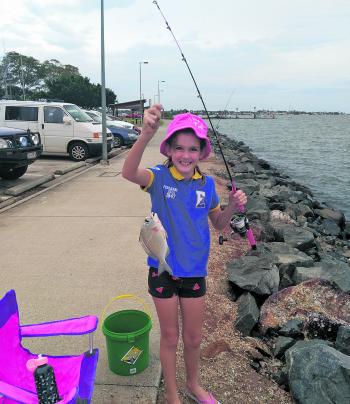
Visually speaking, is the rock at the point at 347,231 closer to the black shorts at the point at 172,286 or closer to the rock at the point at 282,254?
the rock at the point at 282,254

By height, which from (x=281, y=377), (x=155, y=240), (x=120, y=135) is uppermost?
(x=120, y=135)

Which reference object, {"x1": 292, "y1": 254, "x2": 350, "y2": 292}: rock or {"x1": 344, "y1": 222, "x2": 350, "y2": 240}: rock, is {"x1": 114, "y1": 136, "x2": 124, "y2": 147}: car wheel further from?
{"x1": 292, "y1": 254, "x2": 350, "y2": 292}: rock

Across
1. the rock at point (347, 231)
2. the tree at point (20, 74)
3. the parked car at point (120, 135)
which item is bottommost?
the rock at point (347, 231)

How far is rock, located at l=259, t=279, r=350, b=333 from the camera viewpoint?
4105mm

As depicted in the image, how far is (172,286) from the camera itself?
259cm

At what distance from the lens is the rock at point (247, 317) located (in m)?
3.94

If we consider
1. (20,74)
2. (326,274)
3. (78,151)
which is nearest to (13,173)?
(78,151)

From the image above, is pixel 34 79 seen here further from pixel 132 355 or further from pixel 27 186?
pixel 132 355

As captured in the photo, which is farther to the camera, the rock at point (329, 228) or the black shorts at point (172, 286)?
the rock at point (329, 228)

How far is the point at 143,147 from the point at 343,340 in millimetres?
2591

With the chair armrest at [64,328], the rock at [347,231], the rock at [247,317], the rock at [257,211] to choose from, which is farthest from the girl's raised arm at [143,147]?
the rock at [347,231]

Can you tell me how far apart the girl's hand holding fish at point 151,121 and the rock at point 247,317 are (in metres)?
2.27

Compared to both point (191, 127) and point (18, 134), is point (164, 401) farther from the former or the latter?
point (18, 134)

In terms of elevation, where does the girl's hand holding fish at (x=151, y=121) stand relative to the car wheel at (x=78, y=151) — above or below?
above
